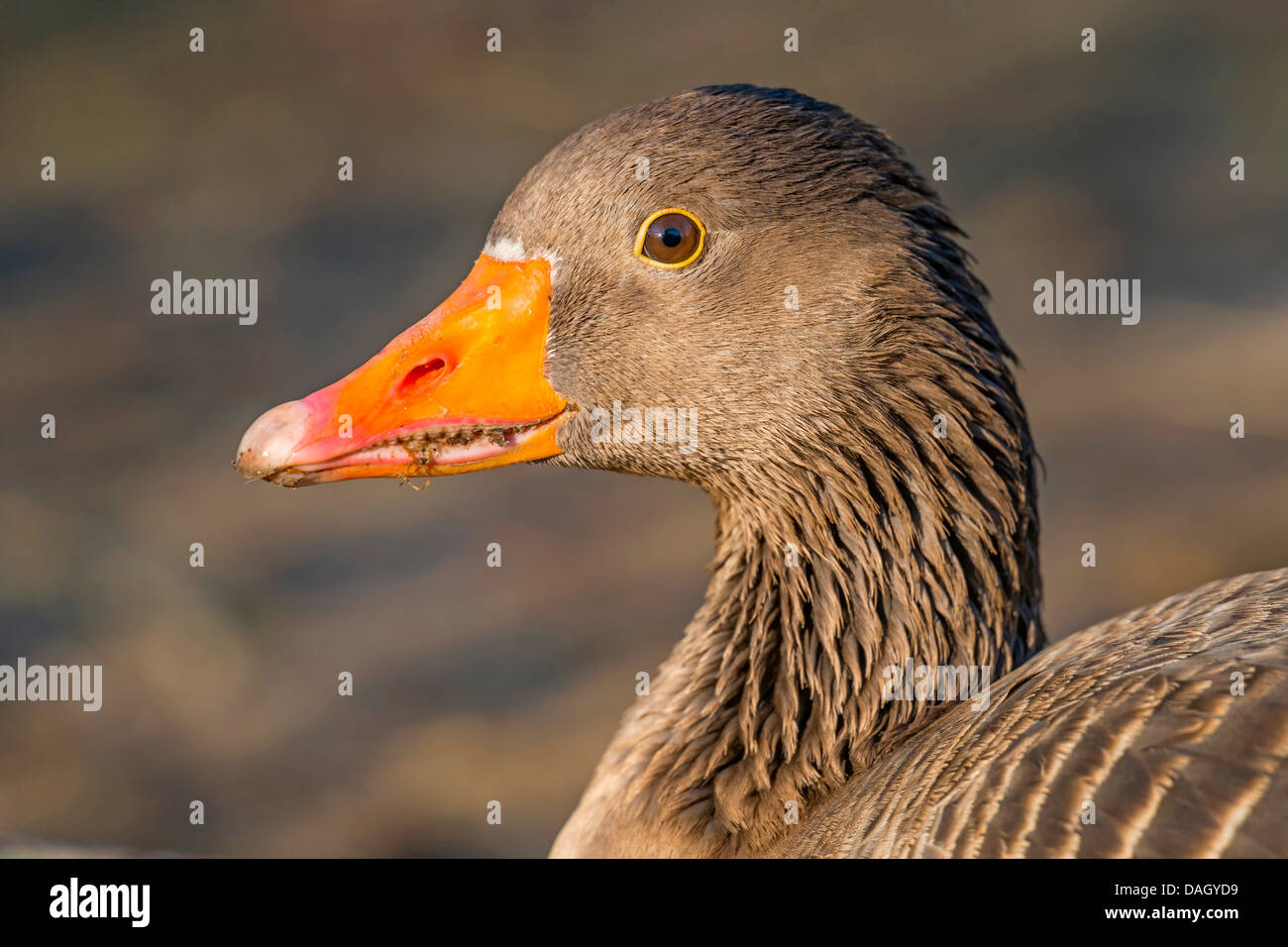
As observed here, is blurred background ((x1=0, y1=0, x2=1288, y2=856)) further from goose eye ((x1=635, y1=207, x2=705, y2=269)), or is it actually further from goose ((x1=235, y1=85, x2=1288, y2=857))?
goose eye ((x1=635, y1=207, x2=705, y2=269))

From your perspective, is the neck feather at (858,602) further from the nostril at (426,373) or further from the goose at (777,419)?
the nostril at (426,373)

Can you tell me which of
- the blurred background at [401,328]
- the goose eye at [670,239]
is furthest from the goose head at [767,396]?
the blurred background at [401,328]

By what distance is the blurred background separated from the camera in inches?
316

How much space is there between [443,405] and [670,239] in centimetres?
87

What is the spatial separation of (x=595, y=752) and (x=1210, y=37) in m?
8.55

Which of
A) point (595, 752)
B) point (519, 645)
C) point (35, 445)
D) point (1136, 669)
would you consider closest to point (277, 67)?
point (35, 445)

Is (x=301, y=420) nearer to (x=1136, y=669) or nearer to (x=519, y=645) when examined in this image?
(x=1136, y=669)

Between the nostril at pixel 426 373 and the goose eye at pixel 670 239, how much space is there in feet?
2.33

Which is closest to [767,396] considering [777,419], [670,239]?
[777,419]

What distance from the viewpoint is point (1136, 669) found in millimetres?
3281

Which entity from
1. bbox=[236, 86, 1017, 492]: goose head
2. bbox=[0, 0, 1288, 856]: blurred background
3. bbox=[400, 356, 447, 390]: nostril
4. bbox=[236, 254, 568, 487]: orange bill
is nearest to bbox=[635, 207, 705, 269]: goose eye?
bbox=[236, 86, 1017, 492]: goose head

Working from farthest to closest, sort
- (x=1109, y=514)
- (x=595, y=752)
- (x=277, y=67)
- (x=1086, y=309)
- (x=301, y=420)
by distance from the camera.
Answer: (x=277, y=67)
(x=1086, y=309)
(x=1109, y=514)
(x=595, y=752)
(x=301, y=420)

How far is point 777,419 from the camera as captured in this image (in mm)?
3850

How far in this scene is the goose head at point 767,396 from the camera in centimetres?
378
